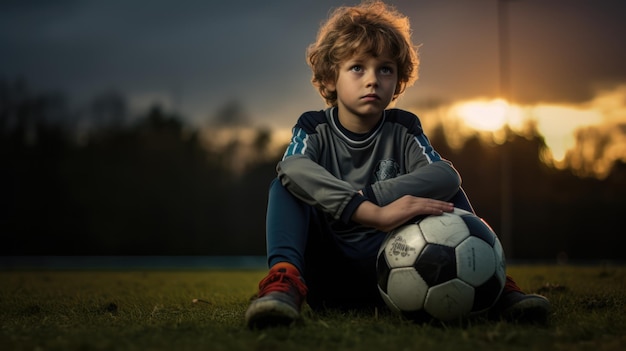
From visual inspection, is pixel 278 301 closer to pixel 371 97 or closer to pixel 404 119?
pixel 371 97

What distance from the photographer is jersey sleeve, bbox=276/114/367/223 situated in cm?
298

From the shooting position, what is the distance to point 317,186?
119 inches

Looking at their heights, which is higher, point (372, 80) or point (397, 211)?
point (372, 80)

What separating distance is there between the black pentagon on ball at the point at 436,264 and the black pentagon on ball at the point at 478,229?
0.51ft

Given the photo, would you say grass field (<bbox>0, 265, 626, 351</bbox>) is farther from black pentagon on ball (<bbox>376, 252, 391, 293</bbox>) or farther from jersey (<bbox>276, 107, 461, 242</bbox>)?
jersey (<bbox>276, 107, 461, 242</bbox>)

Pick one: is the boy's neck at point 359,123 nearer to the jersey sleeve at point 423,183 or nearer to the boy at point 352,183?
the boy at point 352,183

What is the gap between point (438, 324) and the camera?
2.79 meters

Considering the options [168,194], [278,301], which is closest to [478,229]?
[278,301]

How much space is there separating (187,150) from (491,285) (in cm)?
2583

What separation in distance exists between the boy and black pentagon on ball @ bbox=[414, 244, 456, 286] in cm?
18

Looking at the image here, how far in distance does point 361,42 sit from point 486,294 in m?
1.52

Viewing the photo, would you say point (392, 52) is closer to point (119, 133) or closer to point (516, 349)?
point (516, 349)

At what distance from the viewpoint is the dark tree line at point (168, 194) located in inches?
963

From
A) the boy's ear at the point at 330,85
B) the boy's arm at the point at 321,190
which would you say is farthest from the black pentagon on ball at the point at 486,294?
the boy's ear at the point at 330,85
